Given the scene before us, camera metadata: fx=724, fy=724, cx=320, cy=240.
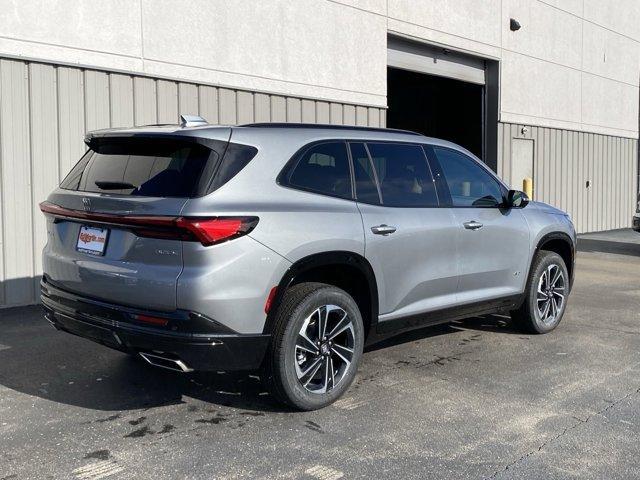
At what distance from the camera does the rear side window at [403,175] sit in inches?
207

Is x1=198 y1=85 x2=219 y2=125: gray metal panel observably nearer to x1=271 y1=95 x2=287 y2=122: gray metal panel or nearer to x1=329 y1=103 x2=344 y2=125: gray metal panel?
x1=271 y1=95 x2=287 y2=122: gray metal panel

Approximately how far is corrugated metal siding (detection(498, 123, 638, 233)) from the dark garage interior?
95cm

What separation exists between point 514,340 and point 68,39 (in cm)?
586

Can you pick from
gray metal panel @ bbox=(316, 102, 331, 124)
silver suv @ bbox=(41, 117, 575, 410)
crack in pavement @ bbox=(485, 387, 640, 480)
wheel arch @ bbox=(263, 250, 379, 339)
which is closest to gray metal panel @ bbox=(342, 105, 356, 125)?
gray metal panel @ bbox=(316, 102, 331, 124)

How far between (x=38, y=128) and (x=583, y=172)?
562 inches

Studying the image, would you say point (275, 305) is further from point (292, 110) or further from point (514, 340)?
point (292, 110)

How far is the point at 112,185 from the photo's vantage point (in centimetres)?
444

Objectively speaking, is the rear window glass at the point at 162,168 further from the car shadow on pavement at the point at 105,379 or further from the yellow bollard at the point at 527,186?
the yellow bollard at the point at 527,186

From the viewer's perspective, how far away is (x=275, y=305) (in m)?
4.33

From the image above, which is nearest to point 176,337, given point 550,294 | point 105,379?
point 105,379

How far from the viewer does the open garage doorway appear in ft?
45.2

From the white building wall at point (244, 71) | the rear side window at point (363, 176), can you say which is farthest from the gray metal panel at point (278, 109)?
the rear side window at point (363, 176)

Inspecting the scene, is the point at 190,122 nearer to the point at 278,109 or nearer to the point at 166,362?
the point at 166,362

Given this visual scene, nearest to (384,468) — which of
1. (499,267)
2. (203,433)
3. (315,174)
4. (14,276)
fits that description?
(203,433)
